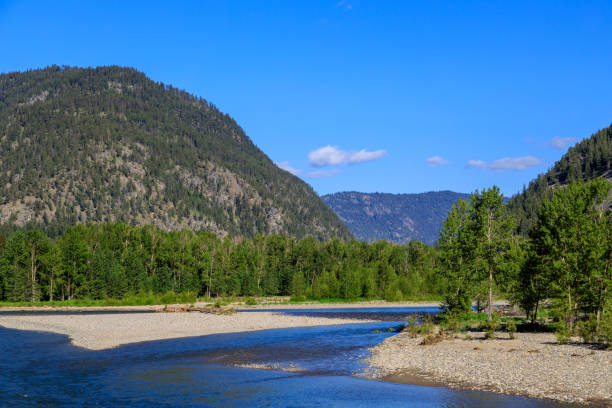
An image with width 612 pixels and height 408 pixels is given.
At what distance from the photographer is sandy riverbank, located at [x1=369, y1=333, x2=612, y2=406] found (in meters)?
27.9

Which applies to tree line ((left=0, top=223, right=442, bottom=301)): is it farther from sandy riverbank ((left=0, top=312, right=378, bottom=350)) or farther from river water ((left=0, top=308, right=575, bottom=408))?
river water ((left=0, top=308, right=575, bottom=408))

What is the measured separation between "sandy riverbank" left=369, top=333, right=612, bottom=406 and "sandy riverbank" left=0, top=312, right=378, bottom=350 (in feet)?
79.8

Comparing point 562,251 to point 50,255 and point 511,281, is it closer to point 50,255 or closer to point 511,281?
point 511,281

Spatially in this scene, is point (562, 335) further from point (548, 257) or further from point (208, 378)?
point (208, 378)

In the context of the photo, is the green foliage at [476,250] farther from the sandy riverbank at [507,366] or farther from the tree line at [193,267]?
the tree line at [193,267]

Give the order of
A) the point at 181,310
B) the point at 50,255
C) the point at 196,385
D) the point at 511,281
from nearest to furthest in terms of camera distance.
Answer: the point at 196,385 < the point at 511,281 < the point at 181,310 < the point at 50,255

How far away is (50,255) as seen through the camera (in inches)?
4437

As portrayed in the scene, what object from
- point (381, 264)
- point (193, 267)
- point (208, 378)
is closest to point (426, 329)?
point (208, 378)

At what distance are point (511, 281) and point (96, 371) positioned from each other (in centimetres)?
4177

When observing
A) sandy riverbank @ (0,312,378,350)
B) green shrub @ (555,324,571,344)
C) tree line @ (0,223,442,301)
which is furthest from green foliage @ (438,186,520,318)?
tree line @ (0,223,442,301)

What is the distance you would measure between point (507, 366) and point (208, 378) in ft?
63.2

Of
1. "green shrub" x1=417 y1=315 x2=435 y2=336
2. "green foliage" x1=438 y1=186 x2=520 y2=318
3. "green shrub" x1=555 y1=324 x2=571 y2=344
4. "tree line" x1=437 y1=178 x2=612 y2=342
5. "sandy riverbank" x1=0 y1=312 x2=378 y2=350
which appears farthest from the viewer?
"green foliage" x1=438 y1=186 x2=520 y2=318

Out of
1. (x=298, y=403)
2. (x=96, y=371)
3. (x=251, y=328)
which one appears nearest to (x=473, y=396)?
(x=298, y=403)

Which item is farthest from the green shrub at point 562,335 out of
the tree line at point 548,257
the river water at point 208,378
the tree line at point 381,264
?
the river water at point 208,378
